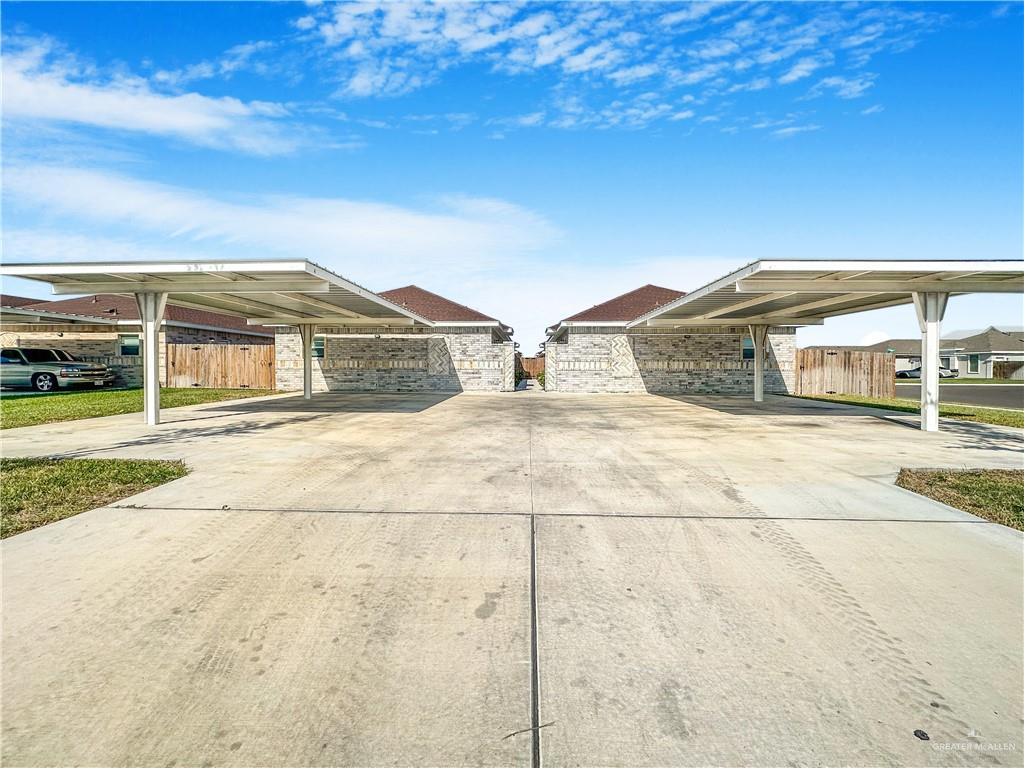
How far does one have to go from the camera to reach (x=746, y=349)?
2211 centimetres

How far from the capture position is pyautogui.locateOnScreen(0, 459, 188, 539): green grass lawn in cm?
479

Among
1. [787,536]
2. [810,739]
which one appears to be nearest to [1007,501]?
[787,536]

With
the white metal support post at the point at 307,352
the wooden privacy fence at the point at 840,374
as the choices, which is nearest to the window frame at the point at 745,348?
the wooden privacy fence at the point at 840,374

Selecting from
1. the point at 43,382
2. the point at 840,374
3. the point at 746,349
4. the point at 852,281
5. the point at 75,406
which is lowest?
the point at 75,406

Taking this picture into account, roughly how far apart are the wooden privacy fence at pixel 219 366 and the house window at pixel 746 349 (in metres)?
20.9

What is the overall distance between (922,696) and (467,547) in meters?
2.82

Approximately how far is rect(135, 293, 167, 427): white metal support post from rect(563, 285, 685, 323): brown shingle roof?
1516cm

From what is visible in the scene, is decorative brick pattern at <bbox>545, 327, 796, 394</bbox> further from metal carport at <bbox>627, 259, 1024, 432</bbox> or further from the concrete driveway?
the concrete driveway

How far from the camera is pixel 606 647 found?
2.73m

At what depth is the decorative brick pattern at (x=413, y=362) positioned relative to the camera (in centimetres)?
2241

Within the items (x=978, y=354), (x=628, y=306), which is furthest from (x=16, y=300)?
(x=978, y=354)

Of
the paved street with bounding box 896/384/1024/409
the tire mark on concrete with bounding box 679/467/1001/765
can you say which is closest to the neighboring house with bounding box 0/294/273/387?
the tire mark on concrete with bounding box 679/467/1001/765

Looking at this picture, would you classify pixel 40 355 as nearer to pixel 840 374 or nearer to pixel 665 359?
pixel 665 359

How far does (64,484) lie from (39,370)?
19771 millimetres
